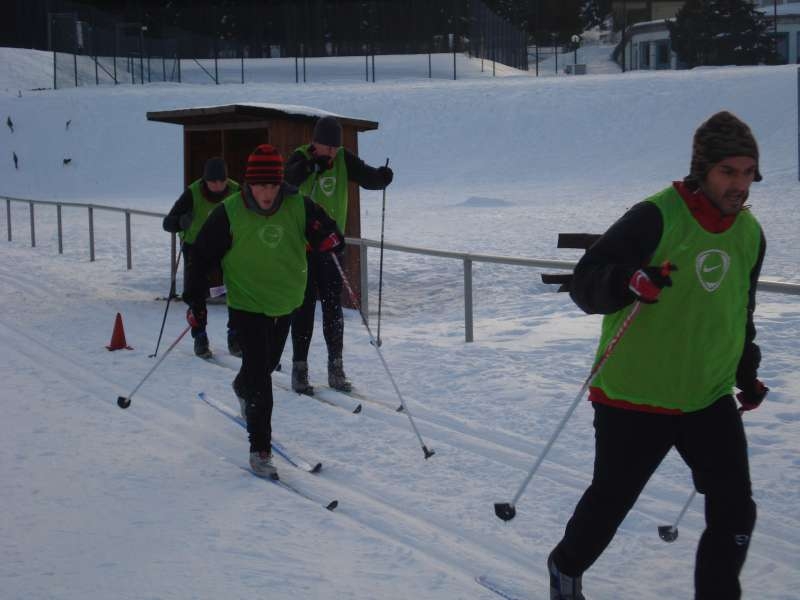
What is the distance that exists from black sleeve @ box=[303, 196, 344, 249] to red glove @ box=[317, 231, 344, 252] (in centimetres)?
2

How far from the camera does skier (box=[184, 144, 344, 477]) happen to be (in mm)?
5387

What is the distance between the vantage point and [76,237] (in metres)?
20.0

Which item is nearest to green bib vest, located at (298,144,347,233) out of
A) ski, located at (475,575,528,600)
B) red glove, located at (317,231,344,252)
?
A: red glove, located at (317,231,344,252)

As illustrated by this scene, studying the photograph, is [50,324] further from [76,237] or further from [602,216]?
[602,216]

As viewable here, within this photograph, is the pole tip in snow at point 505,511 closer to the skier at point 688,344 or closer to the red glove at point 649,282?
the skier at point 688,344

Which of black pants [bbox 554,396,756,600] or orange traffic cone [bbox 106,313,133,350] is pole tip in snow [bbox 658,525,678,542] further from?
orange traffic cone [bbox 106,313,133,350]

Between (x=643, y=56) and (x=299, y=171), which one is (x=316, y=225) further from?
(x=643, y=56)

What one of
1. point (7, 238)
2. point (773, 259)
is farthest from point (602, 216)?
point (7, 238)

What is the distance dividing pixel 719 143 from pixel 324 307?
444cm

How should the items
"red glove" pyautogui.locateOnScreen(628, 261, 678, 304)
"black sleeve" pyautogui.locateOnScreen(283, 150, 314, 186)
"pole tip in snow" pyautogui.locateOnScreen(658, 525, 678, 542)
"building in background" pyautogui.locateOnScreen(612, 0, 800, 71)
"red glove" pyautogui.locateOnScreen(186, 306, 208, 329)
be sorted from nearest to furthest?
1. "red glove" pyautogui.locateOnScreen(628, 261, 678, 304)
2. "pole tip in snow" pyautogui.locateOnScreen(658, 525, 678, 542)
3. "red glove" pyautogui.locateOnScreen(186, 306, 208, 329)
4. "black sleeve" pyautogui.locateOnScreen(283, 150, 314, 186)
5. "building in background" pyautogui.locateOnScreen(612, 0, 800, 71)

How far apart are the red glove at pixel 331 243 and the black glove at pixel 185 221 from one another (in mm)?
4145

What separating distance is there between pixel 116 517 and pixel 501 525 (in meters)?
1.75

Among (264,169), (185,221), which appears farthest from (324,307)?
(185,221)

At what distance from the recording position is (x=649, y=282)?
3.03 meters
